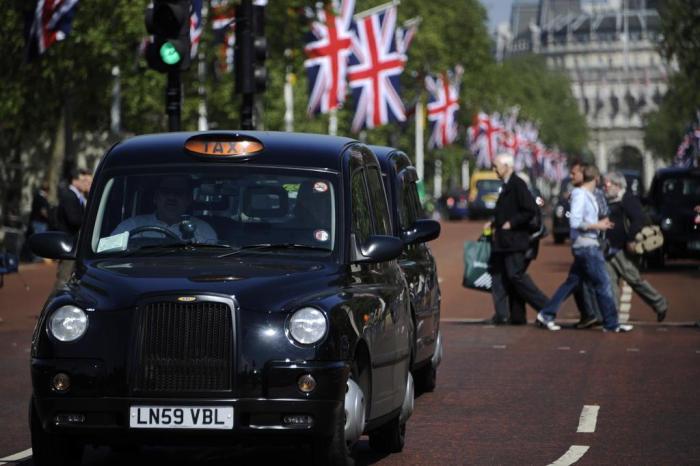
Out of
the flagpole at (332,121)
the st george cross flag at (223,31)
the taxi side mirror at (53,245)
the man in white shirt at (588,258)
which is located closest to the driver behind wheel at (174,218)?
the taxi side mirror at (53,245)

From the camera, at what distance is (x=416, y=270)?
12.5m

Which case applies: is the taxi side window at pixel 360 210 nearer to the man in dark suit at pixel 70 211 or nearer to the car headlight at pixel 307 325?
the car headlight at pixel 307 325

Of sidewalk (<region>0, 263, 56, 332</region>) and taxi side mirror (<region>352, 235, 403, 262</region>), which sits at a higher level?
taxi side mirror (<region>352, 235, 403, 262</region>)

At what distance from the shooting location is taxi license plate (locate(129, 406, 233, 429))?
322 inches

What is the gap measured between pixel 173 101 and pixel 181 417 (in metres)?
10.9

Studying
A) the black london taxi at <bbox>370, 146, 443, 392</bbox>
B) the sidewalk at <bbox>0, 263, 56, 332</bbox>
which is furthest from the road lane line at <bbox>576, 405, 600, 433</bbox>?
the sidewalk at <bbox>0, 263, 56, 332</bbox>

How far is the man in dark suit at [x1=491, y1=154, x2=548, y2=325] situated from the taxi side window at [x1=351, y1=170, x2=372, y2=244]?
953cm

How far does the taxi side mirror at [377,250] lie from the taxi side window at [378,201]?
754 millimetres

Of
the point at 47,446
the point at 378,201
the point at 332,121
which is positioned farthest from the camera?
the point at 332,121

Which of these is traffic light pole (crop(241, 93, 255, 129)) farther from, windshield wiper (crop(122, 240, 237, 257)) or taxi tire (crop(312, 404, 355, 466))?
taxi tire (crop(312, 404, 355, 466))

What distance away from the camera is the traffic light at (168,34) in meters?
17.8

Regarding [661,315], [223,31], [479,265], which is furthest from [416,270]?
[223,31]

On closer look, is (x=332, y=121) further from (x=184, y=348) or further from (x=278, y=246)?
(x=184, y=348)

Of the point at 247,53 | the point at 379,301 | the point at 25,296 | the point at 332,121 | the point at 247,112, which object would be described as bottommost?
the point at 25,296
